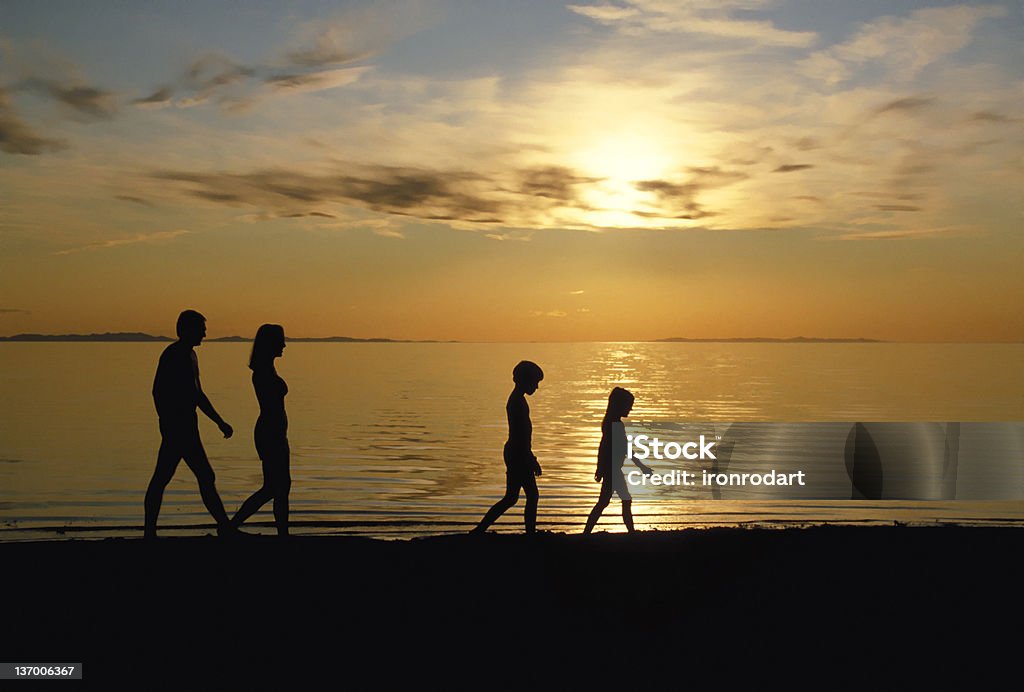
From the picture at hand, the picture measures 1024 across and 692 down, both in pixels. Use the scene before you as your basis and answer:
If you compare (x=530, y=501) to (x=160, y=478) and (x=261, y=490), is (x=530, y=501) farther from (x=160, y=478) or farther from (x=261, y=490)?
(x=160, y=478)

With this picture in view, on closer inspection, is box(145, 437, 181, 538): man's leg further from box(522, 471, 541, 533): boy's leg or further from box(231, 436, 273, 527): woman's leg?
box(522, 471, 541, 533): boy's leg

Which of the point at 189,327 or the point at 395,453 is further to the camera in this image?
the point at 395,453

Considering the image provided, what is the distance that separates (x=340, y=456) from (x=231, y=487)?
533cm

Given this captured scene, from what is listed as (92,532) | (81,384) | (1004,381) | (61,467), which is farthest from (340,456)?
(1004,381)

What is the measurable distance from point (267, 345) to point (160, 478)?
160 centimetres

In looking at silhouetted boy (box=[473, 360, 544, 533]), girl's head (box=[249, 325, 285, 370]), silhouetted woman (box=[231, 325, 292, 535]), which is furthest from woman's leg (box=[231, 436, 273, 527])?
silhouetted boy (box=[473, 360, 544, 533])

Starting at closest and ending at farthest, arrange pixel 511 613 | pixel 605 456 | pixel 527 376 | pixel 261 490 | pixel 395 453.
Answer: pixel 511 613, pixel 261 490, pixel 527 376, pixel 605 456, pixel 395 453

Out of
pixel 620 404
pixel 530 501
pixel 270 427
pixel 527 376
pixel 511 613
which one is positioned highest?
pixel 527 376

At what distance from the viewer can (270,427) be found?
895cm

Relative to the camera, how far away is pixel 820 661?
19.3 ft

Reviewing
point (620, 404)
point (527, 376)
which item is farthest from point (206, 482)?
point (620, 404)

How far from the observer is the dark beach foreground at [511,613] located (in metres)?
5.68

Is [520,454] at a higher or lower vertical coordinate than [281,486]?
higher

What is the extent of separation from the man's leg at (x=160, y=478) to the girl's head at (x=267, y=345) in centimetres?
107
